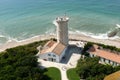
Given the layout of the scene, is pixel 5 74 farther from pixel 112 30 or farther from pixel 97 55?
pixel 112 30

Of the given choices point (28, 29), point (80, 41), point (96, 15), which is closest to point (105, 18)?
point (96, 15)

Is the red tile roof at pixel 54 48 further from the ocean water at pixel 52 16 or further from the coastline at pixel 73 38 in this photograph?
the ocean water at pixel 52 16

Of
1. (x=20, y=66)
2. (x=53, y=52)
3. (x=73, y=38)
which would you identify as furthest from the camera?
(x=73, y=38)

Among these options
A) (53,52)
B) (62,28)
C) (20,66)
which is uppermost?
(62,28)

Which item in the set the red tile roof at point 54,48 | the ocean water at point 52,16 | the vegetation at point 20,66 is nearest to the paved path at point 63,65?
the red tile roof at point 54,48

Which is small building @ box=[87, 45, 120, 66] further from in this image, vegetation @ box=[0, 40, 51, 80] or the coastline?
vegetation @ box=[0, 40, 51, 80]

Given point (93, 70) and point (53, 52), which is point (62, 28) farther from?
point (93, 70)

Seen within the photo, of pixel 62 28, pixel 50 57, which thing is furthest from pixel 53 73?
pixel 62 28
